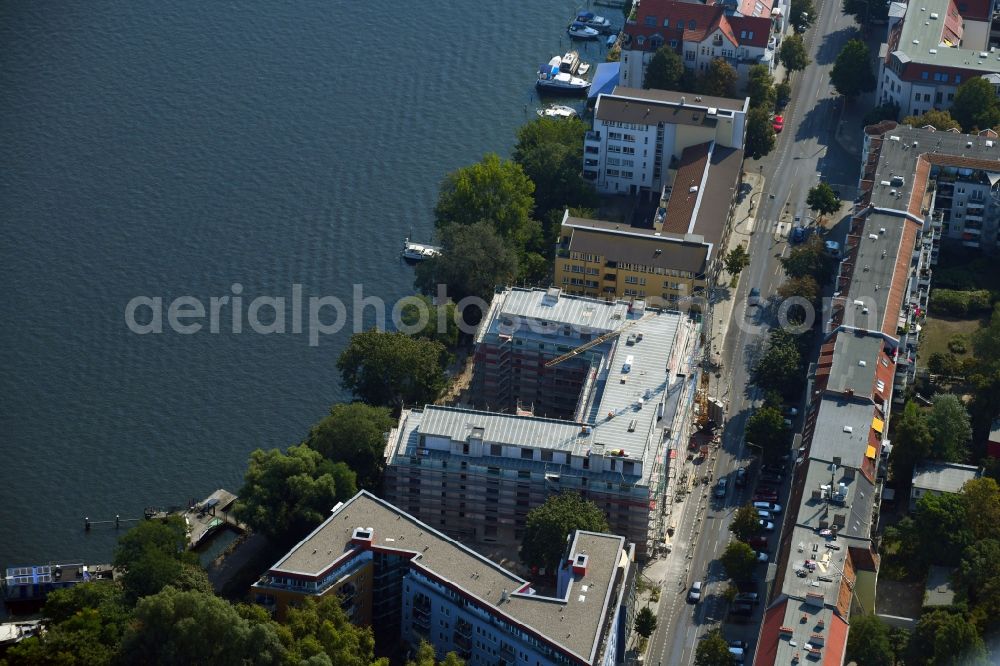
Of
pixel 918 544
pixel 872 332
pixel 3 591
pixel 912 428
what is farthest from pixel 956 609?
pixel 3 591

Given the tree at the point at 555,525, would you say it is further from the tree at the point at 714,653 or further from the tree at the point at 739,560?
the tree at the point at 714,653

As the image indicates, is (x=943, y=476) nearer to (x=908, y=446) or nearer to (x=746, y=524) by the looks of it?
(x=908, y=446)

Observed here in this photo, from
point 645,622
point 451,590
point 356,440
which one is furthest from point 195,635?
point 645,622

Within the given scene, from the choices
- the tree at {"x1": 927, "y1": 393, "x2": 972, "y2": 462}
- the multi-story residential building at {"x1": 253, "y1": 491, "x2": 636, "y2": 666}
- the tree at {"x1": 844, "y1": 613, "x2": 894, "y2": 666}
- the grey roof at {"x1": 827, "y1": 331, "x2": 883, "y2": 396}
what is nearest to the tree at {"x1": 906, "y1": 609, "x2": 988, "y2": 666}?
the tree at {"x1": 844, "y1": 613, "x2": 894, "y2": 666}

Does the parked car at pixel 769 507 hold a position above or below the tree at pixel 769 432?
below

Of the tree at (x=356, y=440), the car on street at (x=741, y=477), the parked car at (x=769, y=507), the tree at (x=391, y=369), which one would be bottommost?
the parked car at (x=769, y=507)

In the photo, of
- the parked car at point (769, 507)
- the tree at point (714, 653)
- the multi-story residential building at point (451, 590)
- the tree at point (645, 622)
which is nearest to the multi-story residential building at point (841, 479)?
the tree at point (714, 653)

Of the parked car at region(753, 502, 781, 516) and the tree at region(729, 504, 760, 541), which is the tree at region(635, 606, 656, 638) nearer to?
the tree at region(729, 504, 760, 541)
